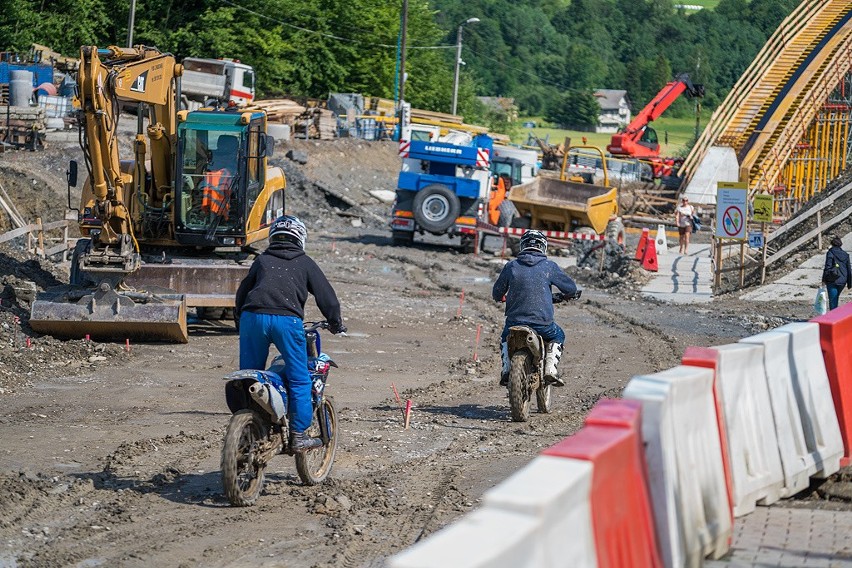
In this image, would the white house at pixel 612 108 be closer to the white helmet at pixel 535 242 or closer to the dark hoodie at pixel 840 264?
the dark hoodie at pixel 840 264

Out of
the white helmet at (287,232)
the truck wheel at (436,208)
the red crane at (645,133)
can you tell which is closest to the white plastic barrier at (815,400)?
the white helmet at (287,232)

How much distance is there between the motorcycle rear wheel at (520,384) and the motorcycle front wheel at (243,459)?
3.81 meters

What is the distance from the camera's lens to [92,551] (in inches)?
283

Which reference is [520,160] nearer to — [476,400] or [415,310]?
[415,310]

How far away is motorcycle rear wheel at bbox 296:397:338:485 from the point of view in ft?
29.2

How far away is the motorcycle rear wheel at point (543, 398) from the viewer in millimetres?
12297

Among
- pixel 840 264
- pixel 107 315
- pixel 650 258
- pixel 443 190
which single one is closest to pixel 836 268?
pixel 840 264

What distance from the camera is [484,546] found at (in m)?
3.86

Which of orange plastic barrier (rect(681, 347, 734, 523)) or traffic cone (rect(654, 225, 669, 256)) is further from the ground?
orange plastic barrier (rect(681, 347, 734, 523))

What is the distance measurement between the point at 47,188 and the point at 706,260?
16361 millimetres

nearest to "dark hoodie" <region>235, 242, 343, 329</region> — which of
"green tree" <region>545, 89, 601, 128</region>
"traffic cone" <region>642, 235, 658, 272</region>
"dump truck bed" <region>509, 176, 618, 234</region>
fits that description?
"traffic cone" <region>642, 235, 658, 272</region>

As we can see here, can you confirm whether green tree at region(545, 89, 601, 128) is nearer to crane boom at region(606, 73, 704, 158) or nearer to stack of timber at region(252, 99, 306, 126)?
crane boom at region(606, 73, 704, 158)

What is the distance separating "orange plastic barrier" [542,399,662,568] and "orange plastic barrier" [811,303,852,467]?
396 cm

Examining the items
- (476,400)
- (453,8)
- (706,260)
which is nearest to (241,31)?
(706,260)
